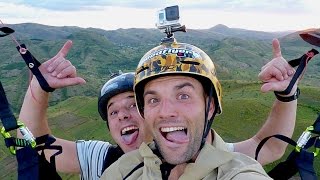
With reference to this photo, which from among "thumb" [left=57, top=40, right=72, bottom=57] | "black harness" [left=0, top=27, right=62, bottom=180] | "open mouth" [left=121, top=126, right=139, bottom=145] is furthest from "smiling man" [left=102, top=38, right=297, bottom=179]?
"open mouth" [left=121, top=126, right=139, bottom=145]

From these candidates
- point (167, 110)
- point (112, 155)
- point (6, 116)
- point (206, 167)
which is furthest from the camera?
point (112, 155)

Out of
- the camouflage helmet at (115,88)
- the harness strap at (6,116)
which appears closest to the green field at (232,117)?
the camouflage helmet at (115,88)

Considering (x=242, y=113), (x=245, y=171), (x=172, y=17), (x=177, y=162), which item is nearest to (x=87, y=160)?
(x=177, y=162)

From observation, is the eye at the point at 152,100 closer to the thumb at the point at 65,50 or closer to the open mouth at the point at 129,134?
the thumb at the point at 65,50

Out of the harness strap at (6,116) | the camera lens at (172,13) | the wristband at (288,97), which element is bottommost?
the wristband at (288,97)

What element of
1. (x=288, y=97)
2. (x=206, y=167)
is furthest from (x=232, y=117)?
(x=206, y=167)

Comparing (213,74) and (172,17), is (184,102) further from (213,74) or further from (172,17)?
(172,17)

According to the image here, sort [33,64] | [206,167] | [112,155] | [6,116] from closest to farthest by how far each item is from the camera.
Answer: [206,167], [6,116], [33,64], [112,155]

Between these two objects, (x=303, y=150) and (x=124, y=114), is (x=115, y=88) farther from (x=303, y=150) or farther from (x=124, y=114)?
(x=303, y=150)
